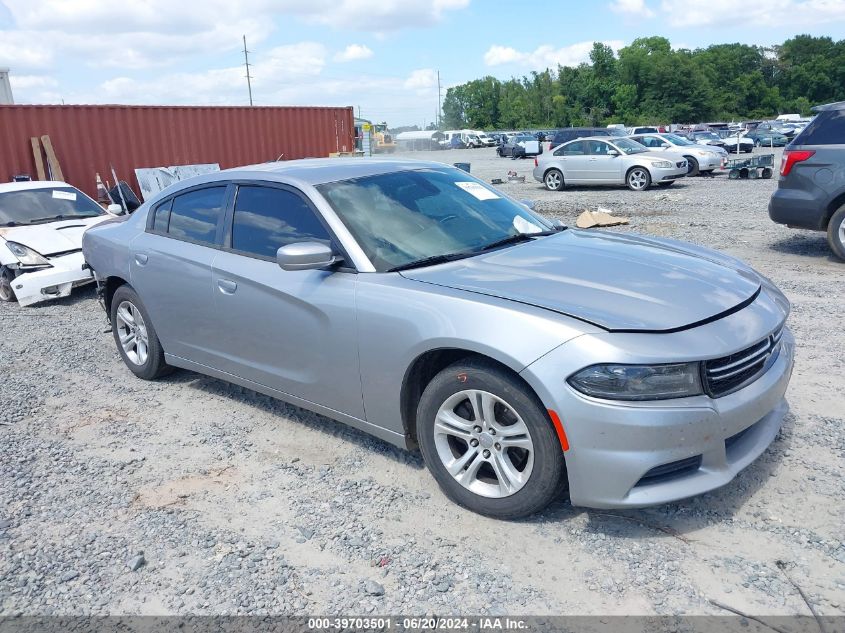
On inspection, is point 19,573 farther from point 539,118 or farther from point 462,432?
point 539,118

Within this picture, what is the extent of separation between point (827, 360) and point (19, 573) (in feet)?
16.5

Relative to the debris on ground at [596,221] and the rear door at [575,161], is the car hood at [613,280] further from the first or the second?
the rear door at [575,161]

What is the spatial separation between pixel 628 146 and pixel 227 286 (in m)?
17.1

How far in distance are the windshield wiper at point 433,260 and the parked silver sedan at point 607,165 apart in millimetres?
15896

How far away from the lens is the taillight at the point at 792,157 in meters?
8.05

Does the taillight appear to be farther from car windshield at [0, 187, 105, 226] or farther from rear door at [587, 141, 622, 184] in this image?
rear door at [587, 141, 622, 184]

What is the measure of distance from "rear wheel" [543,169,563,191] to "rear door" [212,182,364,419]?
16653 mm

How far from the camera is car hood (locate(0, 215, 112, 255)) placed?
8383mm

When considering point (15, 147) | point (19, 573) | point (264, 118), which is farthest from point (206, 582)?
point (264, 118)

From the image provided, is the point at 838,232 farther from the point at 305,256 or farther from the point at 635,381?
the point at 305,256

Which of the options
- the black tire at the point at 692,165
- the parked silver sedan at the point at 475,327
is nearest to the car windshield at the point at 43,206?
the parked silver sedan at the point at 475,327

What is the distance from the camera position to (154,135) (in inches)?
564

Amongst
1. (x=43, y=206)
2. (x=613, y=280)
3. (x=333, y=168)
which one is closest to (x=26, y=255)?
(x=43, y=206)

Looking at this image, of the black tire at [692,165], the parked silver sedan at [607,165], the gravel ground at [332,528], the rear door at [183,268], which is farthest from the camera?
the black tire at [692,165]
